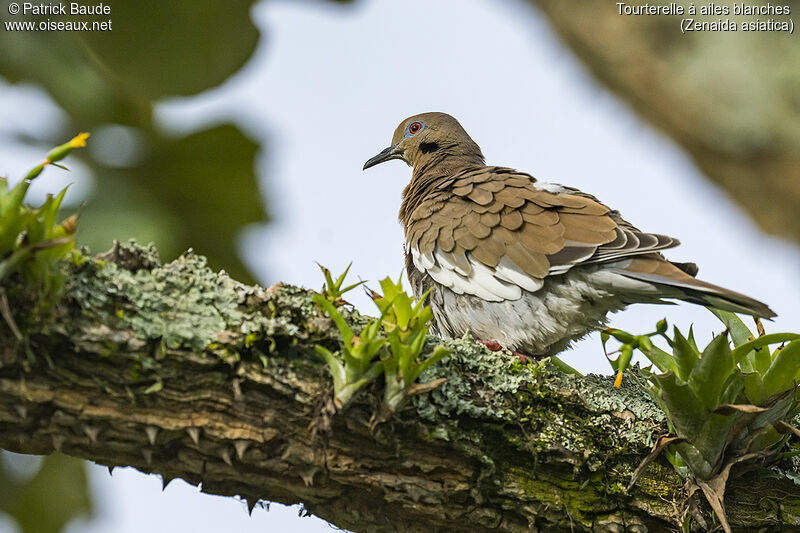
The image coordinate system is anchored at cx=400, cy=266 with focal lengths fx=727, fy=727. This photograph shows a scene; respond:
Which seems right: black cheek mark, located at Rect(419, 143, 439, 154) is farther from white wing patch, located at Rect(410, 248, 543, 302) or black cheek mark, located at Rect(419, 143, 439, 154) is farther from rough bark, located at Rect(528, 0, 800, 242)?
rough bark, located at Rect(528, 0, 800, 242)

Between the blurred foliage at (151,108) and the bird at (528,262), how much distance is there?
1199 millimetres

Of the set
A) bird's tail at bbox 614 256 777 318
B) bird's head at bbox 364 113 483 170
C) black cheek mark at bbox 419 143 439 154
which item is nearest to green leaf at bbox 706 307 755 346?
bird's tail at bbox 614 256 777 318

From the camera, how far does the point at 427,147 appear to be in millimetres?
5289

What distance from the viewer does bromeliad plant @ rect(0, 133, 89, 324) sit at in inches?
76.3

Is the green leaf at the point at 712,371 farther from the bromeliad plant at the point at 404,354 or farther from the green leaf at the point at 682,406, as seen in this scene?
the bromeliad plant at the point at 404,354

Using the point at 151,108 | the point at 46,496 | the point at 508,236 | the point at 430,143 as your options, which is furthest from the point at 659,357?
the point at 46,496

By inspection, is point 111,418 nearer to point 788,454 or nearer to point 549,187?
point 788,454

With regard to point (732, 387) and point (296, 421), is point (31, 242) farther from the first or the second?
point (732, 387)

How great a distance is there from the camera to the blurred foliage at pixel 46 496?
15.1 feet

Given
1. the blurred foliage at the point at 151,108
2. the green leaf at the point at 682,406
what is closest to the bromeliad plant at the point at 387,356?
the green leaf at the point at 682,406

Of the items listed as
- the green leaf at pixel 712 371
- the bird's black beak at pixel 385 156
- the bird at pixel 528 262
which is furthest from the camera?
the bird's black beak at pixel 385 156

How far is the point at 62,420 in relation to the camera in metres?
→ 2.10

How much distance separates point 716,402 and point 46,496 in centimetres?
407

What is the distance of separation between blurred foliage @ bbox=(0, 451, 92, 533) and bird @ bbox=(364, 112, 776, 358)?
2.61 metres
